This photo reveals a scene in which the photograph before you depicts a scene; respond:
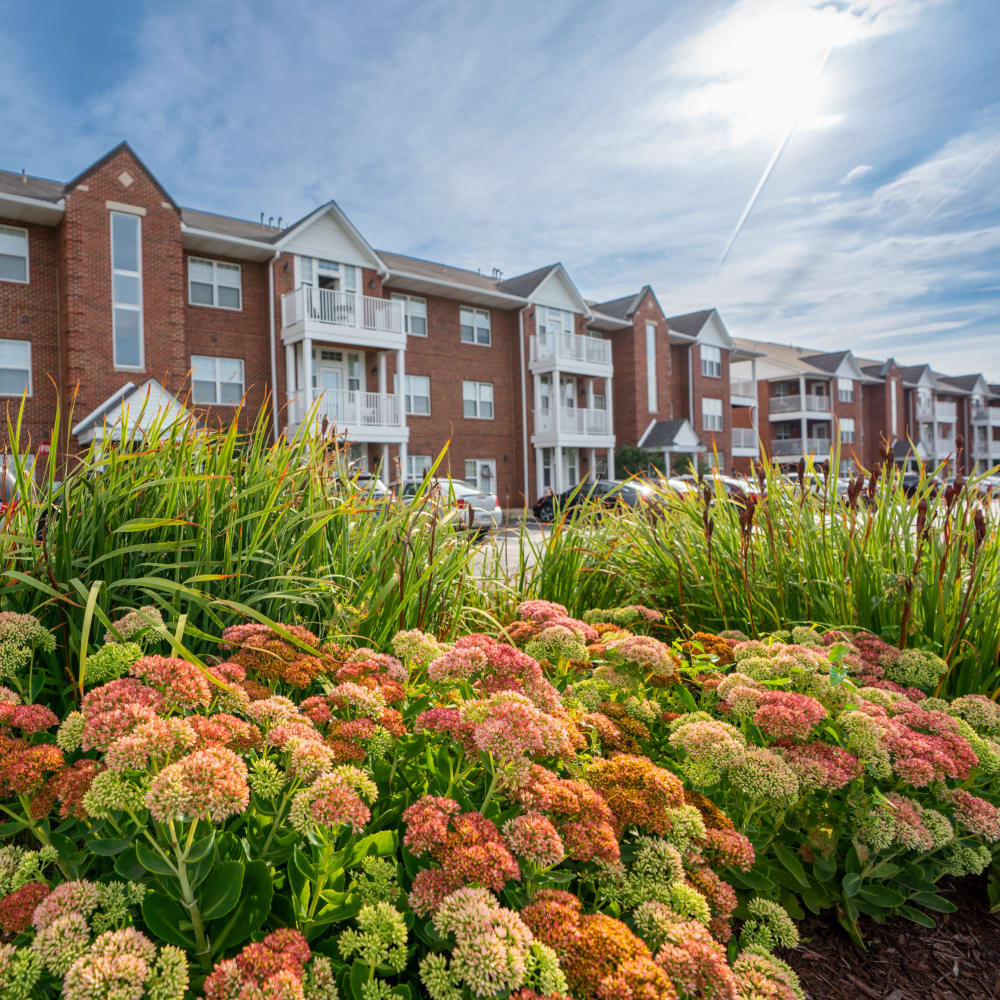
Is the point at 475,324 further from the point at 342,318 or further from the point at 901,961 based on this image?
the point at 901,961

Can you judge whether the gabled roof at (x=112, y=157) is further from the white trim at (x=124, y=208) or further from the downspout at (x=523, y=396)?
the downspout at (x=523, y=396)

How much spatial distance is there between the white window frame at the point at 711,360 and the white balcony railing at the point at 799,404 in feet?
45.9

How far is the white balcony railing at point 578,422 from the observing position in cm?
3231

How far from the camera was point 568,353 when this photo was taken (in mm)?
32844

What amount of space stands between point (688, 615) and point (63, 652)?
3.16 metres

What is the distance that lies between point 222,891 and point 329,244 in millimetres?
27224

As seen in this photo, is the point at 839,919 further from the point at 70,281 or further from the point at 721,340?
the point at 721,340

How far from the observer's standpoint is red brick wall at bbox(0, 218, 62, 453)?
20531 millimetres

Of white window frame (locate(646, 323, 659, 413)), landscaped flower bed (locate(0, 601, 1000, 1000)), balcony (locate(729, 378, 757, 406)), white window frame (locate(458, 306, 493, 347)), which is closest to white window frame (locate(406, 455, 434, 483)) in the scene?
white window frame (locate(458, 306, 493, 347))

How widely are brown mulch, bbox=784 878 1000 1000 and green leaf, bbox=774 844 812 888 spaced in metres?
0.18

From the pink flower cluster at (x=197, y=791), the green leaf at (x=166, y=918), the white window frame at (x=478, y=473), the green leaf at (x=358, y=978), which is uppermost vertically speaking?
the white window frame at (x=478, y=473)

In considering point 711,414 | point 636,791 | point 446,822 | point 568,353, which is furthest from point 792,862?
point 711,414

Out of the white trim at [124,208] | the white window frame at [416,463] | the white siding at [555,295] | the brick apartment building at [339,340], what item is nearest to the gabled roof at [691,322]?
the brick apartment building at [339,340]

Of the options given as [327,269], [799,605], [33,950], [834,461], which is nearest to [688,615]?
[799,605]
